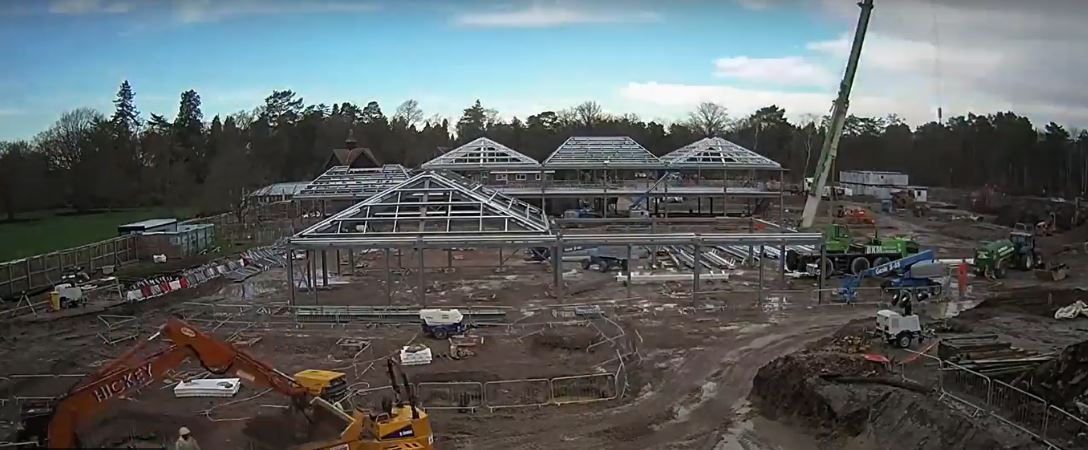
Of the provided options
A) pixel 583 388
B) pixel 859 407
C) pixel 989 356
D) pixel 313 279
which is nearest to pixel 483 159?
pixel 313 279

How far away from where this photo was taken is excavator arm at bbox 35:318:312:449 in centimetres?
1116

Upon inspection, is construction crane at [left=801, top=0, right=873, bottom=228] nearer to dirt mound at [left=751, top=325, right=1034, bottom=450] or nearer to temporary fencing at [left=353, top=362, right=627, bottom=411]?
dirt mound at [left=751, top=325, right=1034, bottom=450]

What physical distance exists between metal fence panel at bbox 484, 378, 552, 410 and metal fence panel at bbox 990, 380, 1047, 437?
931 centimetres

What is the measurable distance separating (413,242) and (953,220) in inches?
1782

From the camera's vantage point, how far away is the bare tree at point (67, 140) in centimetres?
6240

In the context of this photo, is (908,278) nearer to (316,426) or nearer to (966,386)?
(966,386)

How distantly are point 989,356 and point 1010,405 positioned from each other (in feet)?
14.2

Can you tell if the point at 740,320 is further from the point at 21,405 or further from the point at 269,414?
the point at 21,405

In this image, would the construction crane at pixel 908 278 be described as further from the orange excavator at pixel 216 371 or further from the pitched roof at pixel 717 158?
the pitched roof at pixel 717 158

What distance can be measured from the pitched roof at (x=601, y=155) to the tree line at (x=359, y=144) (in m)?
24.1

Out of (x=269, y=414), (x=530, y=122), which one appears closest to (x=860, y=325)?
(x=269, y=414)

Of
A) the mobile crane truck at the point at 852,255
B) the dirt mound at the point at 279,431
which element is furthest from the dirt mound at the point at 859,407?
the mobile crane truck at the point at 852,255

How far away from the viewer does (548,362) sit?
852 inches

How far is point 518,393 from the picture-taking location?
62.3 feet
